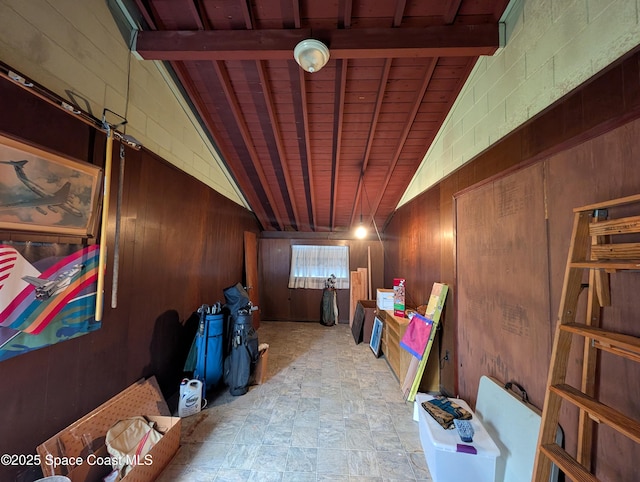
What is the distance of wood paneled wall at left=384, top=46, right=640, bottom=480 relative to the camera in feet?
3.20

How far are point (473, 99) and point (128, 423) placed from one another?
370 cm

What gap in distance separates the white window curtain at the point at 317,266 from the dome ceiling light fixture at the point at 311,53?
435 centimetres

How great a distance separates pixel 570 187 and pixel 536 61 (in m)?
0.85

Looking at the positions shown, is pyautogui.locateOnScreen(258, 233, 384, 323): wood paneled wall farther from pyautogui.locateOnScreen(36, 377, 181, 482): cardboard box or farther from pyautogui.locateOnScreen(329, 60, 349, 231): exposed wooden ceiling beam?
pyautogui.locateOnScreen(36, 377, 181, 482): cardboard box

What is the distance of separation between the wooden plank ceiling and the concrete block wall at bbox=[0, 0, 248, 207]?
0.20 m

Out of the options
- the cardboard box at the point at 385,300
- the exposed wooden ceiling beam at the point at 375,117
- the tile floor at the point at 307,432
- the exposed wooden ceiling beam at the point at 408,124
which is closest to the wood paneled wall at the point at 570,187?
the tile floor at the point at 307,432

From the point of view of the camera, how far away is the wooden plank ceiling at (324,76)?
5.99 feet

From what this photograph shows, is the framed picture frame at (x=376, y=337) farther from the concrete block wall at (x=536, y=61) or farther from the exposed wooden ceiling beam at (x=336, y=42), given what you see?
the exposed wooden ceiling beam at (x=336, y=42)

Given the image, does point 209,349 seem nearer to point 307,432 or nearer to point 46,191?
point 307,432

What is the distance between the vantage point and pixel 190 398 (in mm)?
2264

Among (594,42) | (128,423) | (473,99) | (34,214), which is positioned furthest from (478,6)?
(128,423)

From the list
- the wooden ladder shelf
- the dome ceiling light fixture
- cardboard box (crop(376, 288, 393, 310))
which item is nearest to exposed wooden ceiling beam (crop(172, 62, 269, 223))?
the dome ceiling light fixture

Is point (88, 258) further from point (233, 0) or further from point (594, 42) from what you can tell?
point (594, 42)

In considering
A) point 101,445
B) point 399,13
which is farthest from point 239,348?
point 399,13
